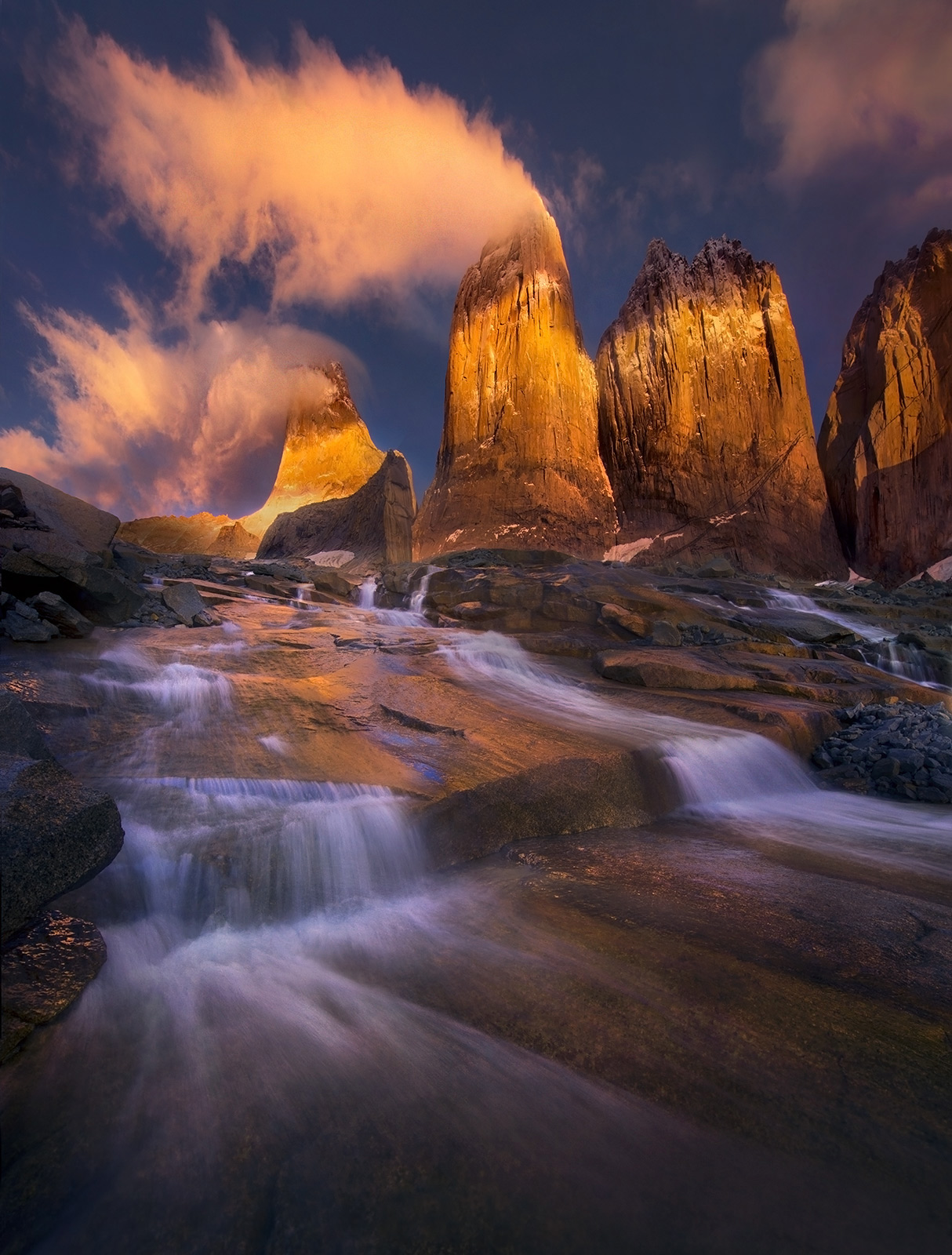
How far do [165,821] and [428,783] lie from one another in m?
1.44

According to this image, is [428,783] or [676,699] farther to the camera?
[676,699]

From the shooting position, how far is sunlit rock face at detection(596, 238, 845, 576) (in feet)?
78.2

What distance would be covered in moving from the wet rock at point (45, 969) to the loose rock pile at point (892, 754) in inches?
212

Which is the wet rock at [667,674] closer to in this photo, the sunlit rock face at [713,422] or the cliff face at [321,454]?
the sunlit rock face at [713,422]

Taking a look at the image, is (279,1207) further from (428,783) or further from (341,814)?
(428,783)

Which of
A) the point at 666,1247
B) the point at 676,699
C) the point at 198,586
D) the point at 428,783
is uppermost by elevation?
the point at 198,586

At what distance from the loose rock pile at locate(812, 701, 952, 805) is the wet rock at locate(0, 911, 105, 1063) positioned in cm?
538

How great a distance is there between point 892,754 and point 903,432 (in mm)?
23920

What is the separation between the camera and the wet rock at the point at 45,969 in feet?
5.29

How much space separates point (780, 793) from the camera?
4734mm

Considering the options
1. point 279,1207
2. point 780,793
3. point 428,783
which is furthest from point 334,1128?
point 780,793

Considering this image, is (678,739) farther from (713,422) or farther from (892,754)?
(713,422)

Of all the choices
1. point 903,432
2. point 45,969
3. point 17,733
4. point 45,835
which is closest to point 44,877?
point 45,835

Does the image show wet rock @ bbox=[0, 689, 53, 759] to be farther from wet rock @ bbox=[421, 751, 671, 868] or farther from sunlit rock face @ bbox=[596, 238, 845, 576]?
sunlit rock face @ bbox=[596, 238, 845, 576]
